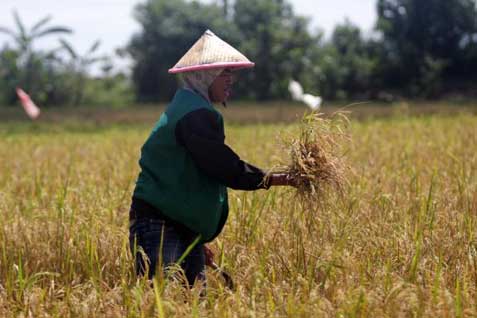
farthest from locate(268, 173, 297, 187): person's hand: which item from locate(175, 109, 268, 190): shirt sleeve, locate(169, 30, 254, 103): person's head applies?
locate(169, 30, 254, 103): person's head

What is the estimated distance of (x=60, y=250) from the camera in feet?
11.7

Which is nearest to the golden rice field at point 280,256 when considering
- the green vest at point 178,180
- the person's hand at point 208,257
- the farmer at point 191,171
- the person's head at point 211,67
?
the person's hand at point 208,257

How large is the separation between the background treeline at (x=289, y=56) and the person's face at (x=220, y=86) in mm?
29152

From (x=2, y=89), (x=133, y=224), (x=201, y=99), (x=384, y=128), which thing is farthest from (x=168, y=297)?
(x=2, y=89)

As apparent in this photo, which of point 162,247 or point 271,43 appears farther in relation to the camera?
point 271,43

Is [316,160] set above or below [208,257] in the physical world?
above

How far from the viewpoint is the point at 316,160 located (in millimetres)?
3014

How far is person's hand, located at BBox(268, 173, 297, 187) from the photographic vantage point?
2.97m

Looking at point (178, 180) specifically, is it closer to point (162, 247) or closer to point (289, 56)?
point (162, 247)

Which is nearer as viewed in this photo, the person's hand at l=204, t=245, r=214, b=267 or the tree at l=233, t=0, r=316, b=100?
the person's hand at l=204, t=245, r=214, b=267

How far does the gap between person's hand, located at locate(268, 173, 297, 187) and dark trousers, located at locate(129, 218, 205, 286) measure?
1.33 ft

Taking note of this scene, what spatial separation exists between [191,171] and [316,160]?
1.68 feet

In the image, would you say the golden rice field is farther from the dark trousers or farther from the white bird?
the white bird

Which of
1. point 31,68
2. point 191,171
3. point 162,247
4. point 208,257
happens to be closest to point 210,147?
point 191,171
